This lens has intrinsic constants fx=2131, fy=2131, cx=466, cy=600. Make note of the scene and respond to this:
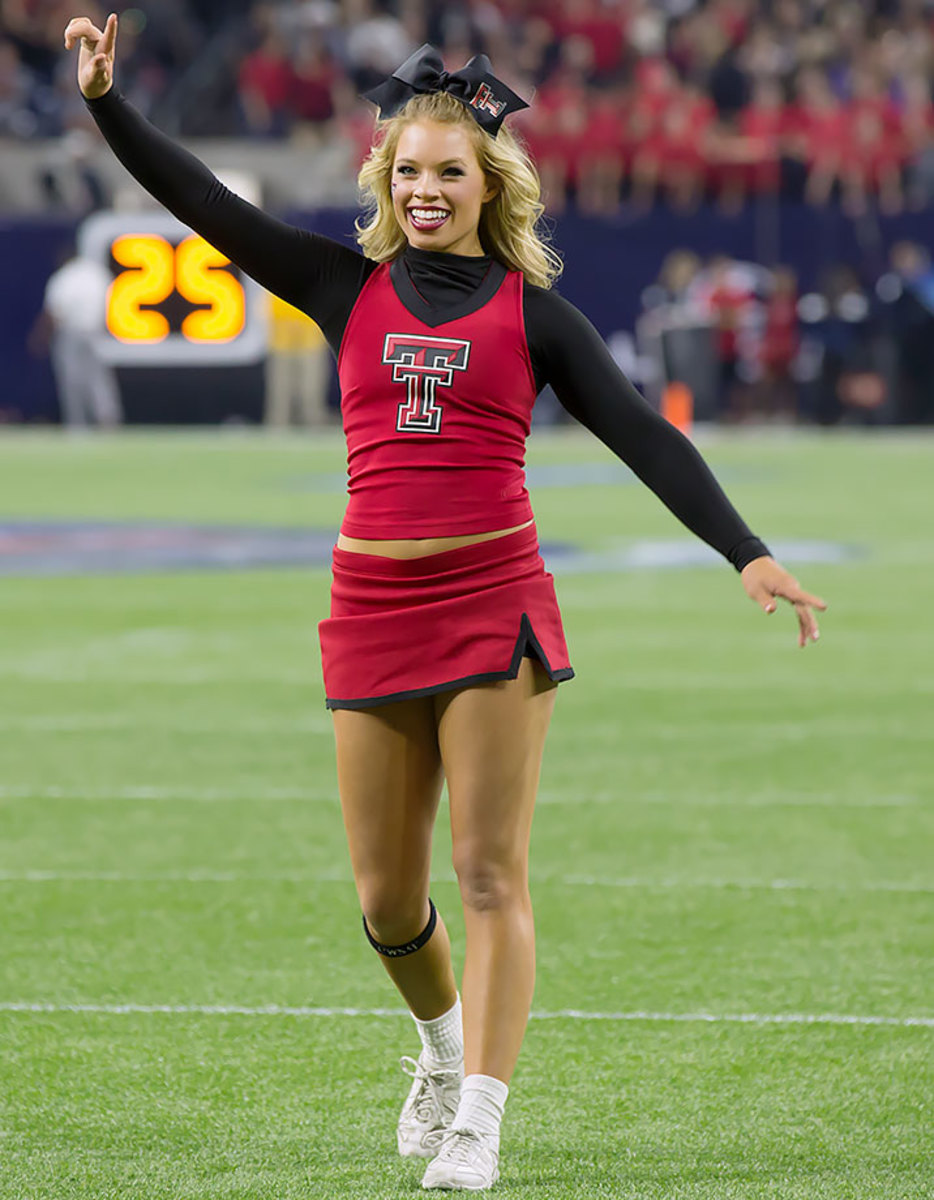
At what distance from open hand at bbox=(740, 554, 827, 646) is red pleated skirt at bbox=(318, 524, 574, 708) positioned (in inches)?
13.4

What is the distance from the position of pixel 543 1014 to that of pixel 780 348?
2094cm

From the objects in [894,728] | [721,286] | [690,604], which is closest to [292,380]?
[721,286]

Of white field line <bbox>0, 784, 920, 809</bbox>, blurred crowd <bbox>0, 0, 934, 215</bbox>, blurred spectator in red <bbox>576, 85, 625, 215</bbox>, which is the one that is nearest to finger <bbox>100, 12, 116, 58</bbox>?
white field line <bbox>0, 784, 920, 809</bbox>

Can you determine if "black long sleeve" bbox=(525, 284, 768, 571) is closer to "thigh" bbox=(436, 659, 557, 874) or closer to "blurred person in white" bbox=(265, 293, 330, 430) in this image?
"thigh" bbox=(436, 659, 557, 874)

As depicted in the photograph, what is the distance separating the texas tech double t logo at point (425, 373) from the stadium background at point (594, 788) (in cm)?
130

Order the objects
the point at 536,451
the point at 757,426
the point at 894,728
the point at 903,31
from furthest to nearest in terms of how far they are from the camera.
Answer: the point at 903,31, the point at 757,426, the point at 536,451, the point at 894,728

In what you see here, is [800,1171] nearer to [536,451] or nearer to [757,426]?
[536,451]

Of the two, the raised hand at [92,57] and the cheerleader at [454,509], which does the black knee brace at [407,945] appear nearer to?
the cheerleader at [454,509]

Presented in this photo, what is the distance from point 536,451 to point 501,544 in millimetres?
20263

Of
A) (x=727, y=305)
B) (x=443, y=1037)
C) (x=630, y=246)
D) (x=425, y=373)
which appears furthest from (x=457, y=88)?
(x=630, y=246)

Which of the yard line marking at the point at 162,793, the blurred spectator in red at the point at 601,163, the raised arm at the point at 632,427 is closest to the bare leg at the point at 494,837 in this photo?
the raised arm at the point at 632,427

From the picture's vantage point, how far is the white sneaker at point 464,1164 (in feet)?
11.5

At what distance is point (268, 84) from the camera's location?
28.0 m

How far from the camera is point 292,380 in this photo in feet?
85.5
